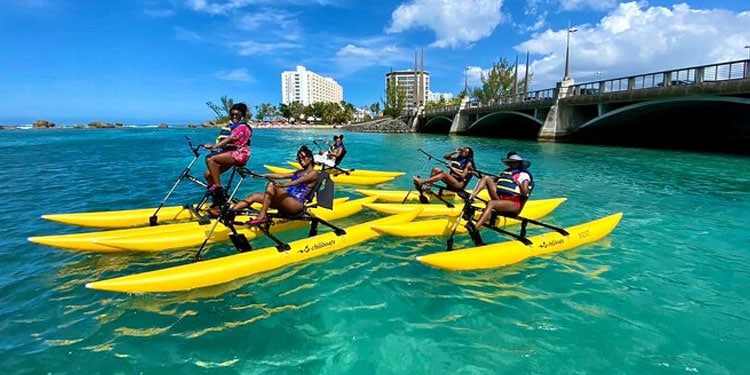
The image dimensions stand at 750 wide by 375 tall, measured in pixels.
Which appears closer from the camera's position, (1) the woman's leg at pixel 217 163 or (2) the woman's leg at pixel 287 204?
(2) the woman's leg at pixel 287 204

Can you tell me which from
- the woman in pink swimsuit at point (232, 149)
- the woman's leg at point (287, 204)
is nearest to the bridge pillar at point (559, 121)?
the woman in pink swimsuit at point (232, 149)

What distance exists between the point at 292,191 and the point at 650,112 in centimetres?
3471

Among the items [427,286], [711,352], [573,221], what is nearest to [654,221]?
[573,221]

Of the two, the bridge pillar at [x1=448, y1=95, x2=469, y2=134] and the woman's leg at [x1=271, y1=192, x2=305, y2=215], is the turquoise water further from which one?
the bridge pillar at [x1=448, y1=95, x2=469, y2=134]

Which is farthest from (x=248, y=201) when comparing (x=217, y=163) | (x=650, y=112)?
(x=650, y=112)

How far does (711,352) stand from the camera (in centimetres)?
481

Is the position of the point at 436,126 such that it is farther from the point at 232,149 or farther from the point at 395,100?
the point at 232,149

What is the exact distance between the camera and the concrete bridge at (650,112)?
80.7ft

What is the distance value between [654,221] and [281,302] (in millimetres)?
10193

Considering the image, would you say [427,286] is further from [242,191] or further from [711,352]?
[242,191]

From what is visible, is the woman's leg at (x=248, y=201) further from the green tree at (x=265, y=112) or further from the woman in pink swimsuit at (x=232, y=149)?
the green tree at (x=265, y=112)

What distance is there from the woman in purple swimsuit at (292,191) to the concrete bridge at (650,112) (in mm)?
26384

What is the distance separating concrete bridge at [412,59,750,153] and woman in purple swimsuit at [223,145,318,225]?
86.6ft

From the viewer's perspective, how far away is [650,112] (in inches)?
1258
